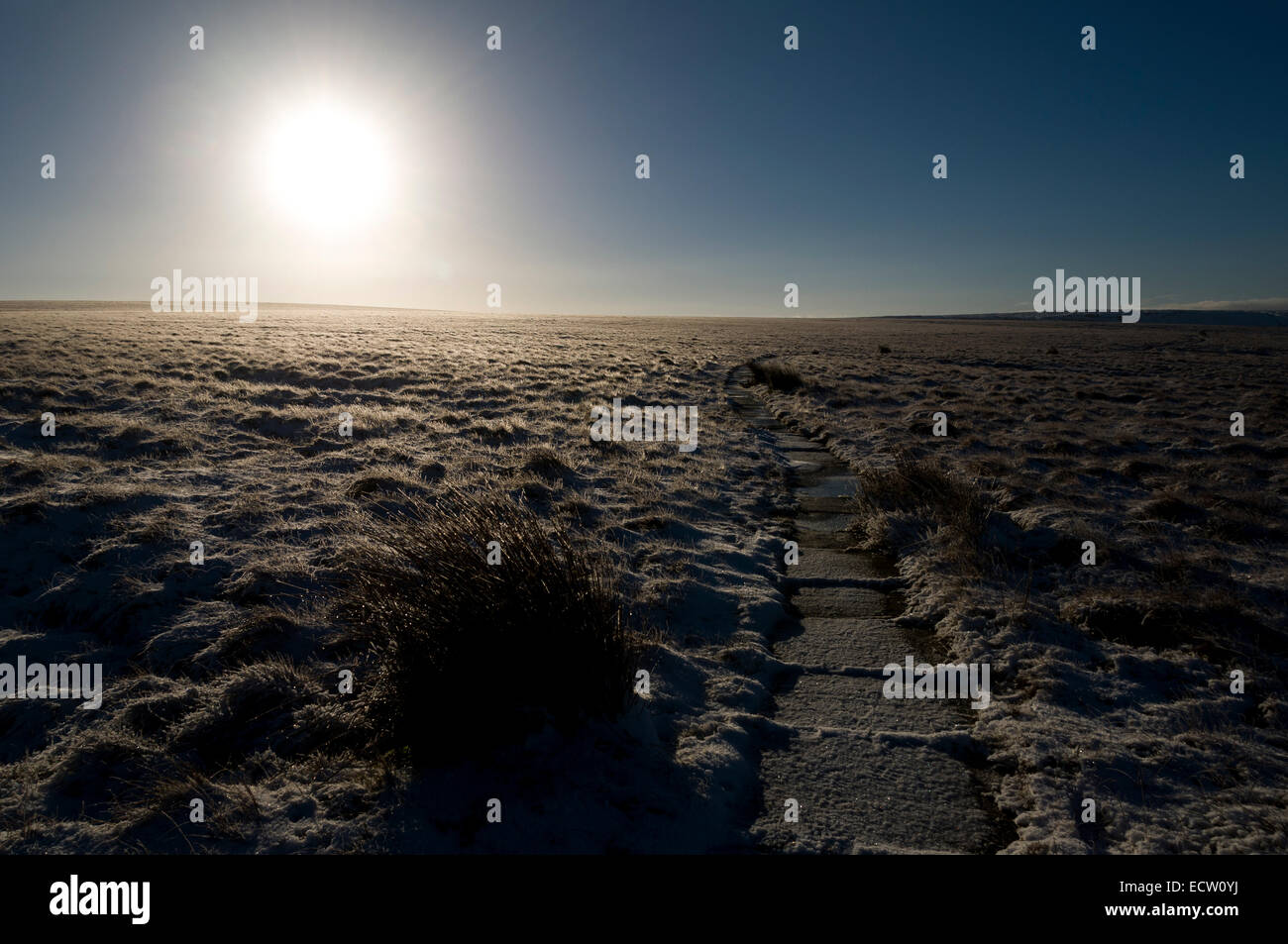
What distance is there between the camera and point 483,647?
137 inches

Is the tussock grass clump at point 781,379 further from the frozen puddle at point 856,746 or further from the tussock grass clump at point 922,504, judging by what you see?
the frozen puddle at point 856,746

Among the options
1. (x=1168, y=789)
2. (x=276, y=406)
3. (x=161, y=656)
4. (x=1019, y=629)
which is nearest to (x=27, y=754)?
(x=161, y=656)

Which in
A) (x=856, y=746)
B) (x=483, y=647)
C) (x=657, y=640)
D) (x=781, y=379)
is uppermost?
(x=781, y=379)

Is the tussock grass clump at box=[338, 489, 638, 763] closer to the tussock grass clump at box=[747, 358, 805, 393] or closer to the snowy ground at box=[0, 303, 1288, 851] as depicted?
the snowy ground at box=[0, 303, 1288, 851]

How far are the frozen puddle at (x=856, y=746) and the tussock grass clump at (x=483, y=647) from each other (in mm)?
1156

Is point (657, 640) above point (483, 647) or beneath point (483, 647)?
beneath

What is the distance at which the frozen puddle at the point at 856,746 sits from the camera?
10.2 feet

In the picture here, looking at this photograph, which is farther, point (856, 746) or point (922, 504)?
point (922, 504)

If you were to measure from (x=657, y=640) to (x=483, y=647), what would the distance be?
1.68m

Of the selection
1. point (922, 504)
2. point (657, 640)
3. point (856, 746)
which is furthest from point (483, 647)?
point (922, 504)

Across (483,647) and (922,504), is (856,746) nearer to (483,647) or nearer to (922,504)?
(483,647)

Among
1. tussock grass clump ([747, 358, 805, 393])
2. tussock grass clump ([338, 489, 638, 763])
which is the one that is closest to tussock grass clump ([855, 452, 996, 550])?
tussock grass clump ([338, 489, 638, 763])

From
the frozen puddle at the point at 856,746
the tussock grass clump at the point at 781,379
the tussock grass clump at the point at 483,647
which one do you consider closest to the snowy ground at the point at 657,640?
the frozen puddle at the point at 856,746

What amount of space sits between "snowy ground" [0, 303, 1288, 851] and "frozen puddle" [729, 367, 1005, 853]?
0.11ft
